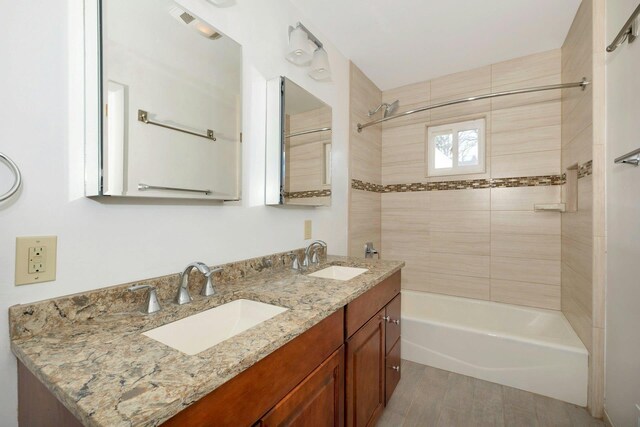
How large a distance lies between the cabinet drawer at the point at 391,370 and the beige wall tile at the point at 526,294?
131cm

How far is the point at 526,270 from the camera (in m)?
2.48

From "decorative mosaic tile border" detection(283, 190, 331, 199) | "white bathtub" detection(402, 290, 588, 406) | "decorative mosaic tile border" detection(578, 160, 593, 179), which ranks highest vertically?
"decorative mosaic tile border" detection(578, 160, 593, 179)

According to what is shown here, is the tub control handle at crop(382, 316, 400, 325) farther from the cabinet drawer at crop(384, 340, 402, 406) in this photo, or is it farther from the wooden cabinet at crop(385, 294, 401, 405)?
the cabinet drawer at crop(384, 340, 402, 406)

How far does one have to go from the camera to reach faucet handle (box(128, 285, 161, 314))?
0.95 metres

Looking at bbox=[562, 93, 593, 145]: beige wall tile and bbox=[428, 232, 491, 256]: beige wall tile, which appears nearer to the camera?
bbox=[562, 93, 593, 145]: beige wall tile

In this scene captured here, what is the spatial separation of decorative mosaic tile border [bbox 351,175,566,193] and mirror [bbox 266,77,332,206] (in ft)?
1.97

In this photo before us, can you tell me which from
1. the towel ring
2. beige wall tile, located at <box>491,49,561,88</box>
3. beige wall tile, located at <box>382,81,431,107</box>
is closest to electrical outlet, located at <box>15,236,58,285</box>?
the towel ring

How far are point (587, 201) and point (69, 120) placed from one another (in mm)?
2528

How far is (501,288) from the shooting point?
8.43ft

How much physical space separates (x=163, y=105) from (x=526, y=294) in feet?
9.52

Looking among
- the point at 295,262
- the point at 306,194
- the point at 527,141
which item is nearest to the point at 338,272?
the point at 295,262

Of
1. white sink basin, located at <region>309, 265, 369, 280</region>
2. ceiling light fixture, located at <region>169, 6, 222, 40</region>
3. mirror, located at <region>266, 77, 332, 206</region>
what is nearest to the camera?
ceiling light fixture, located at <region>169, 6, 222, 40</region>

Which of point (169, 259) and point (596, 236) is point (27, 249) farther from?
point (596, 236)

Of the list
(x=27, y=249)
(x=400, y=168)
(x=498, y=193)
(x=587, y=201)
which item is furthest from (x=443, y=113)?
(x=27, y=249)
